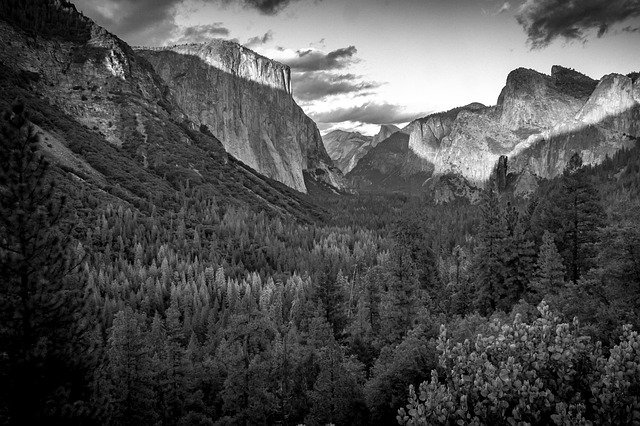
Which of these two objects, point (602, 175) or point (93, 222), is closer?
point (93, 222)

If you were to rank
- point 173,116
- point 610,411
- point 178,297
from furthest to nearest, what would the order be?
point 173,116, point 178,297, point 610,411

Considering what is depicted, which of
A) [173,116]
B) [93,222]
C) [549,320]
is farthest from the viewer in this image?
[173,116]

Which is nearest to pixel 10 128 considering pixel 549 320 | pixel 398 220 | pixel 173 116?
pixel 549 320

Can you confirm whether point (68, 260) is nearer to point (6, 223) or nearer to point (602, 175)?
point (6, 223)

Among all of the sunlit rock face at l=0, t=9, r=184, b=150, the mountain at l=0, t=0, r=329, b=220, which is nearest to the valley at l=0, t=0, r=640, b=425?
the mountain at l=0, t=0, r=329, b=220

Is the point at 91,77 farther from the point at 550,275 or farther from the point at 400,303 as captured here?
the point at 550,275

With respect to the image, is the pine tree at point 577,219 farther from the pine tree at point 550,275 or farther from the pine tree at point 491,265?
the pine tree at point 491,265
